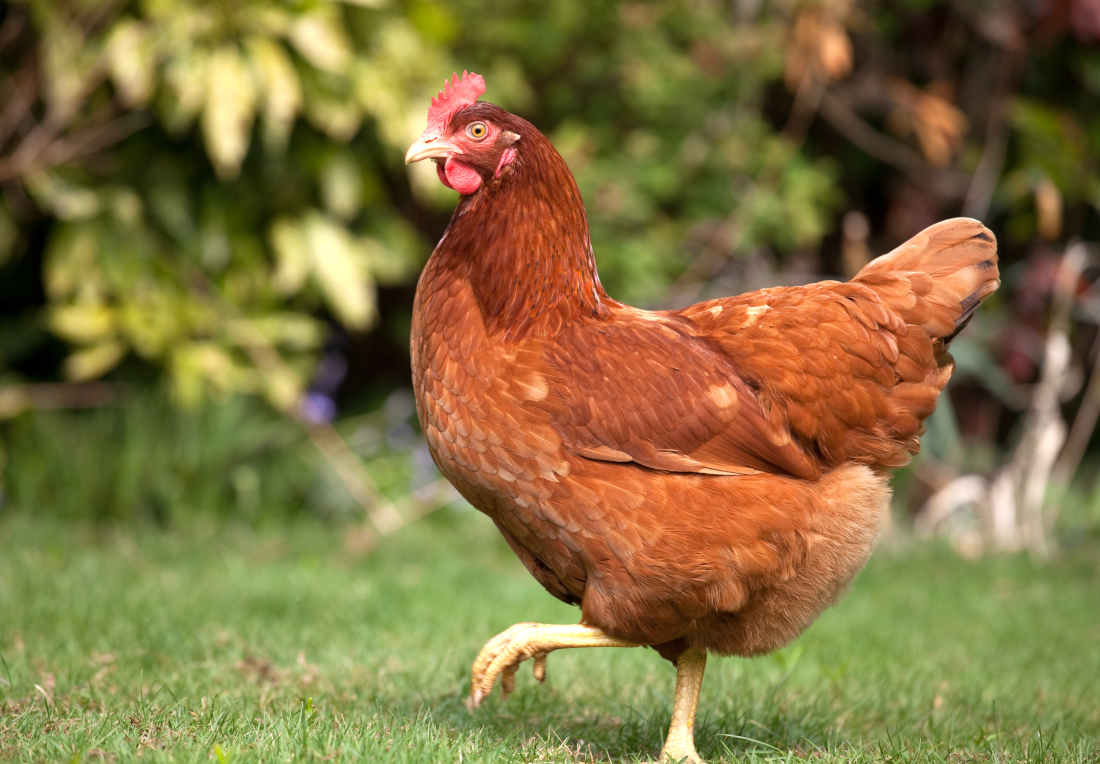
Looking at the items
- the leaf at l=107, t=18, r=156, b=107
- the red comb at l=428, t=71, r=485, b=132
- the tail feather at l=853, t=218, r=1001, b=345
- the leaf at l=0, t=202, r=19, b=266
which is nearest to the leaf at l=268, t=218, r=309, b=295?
the leaf at l=107, t=18, r=156, b=107

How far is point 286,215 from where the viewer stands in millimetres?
7344

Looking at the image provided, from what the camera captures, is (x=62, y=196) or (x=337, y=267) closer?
(x=62, y=196)

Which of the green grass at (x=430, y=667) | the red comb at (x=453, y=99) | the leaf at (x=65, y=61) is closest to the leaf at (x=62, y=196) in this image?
the leaf at (x=65, y=61)

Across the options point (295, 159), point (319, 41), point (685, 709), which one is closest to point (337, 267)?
point (295, 159)

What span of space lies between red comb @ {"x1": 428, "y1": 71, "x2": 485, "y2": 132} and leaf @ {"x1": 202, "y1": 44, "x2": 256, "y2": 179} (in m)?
3.22

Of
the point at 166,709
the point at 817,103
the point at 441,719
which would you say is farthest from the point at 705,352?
the point at 817,103

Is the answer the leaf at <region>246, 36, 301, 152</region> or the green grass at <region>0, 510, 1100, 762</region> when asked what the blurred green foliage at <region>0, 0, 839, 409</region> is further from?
the green grass at <region>0, 510, 1100, 762</region>

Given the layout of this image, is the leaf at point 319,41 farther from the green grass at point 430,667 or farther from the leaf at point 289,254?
the green grass at point 430,667

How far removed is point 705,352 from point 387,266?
4.27 metres

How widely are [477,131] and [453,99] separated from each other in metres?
0.16

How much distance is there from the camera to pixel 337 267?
7109 mm

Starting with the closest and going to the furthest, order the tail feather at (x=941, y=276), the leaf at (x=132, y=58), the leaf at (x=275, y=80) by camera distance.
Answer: the tail feather at (x=941, y=276) < the leaf at (x=132, y=58) < the leaf at (x=275, y=80)

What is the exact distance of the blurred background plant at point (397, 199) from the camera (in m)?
6.89

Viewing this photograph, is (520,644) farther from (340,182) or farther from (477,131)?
(340,182)
